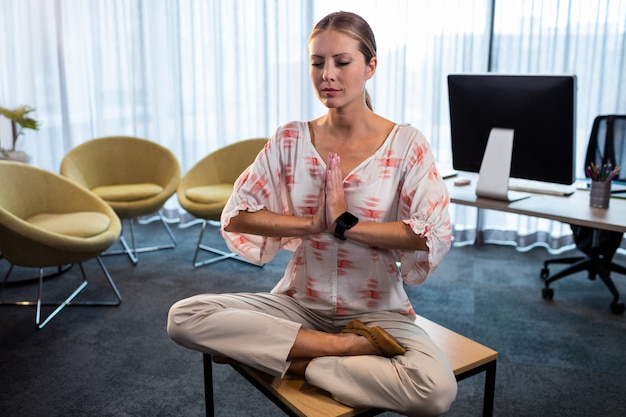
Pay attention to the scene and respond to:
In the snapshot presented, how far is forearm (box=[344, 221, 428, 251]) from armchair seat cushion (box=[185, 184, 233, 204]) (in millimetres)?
2323

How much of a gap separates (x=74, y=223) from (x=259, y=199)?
182cm

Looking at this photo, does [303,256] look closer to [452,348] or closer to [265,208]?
[265,208]

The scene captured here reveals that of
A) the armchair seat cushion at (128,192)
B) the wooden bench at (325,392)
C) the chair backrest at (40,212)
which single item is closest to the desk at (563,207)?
the wooden bench at (325,392)

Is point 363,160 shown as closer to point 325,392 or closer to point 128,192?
point 325,392

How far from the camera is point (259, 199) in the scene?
2100mm

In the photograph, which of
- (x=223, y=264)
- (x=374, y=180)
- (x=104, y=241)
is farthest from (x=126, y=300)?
(x=374, y=180)

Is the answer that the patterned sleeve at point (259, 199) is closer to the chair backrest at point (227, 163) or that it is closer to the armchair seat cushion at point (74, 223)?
the armchair seat cushion at point (74, 223)

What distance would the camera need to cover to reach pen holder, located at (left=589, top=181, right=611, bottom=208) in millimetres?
2664

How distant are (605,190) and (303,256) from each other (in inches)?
53.4

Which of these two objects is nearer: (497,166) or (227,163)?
(497,166)

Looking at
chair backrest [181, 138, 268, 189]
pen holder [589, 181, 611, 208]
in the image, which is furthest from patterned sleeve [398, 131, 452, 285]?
chair backrest [181, 138, 268, 189]

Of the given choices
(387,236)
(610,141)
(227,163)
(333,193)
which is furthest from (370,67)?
(227,163)

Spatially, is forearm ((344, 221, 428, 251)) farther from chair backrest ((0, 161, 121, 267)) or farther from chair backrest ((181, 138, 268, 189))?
chair backrest ((181, 138, 268, 189))

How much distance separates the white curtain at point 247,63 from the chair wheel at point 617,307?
1.18m
